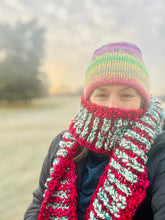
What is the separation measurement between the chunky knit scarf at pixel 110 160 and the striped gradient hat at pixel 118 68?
14cm

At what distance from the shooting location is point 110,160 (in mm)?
1135

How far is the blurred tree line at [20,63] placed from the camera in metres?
20.2

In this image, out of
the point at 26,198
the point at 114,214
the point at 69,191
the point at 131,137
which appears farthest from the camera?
the point at 26,198

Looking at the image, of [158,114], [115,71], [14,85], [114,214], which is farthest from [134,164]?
[14,85]

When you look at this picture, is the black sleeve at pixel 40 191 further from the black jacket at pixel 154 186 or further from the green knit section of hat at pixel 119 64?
the green knit section of hat at pixel 119 64

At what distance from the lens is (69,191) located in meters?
1.23

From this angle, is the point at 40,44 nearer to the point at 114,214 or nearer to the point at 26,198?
the point at 26,198

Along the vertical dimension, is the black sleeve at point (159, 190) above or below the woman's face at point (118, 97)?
below

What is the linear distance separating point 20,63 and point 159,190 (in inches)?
845

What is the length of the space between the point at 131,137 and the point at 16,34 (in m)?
22.6

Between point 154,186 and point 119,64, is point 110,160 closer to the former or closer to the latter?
point 154,186

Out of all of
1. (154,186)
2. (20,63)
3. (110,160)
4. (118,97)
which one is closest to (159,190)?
(154,186)

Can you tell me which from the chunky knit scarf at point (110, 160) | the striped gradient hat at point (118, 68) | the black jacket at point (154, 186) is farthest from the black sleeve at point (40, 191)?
the striped gradient hat at point (118, 68)

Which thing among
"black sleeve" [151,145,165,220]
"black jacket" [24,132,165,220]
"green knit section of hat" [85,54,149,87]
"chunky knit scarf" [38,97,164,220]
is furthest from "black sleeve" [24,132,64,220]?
"black sleeve" [151,145,165,220]
